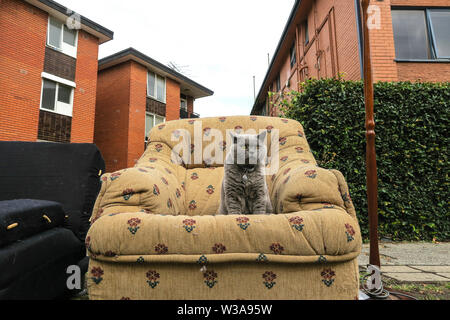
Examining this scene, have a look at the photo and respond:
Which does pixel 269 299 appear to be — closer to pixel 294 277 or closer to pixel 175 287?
pixel 294 277

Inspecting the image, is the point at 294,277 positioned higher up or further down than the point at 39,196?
further down

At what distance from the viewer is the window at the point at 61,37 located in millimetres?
7938

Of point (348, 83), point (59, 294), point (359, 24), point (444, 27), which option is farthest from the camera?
point (444, 27)

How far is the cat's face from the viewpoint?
202 cm

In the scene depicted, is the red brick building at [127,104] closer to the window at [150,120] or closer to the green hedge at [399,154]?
the window at [150,120]

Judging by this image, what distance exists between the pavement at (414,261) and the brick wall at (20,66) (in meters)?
8.71

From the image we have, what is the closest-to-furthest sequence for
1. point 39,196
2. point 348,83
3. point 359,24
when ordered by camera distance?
point 39,196 → point 348,83 → point 359,24

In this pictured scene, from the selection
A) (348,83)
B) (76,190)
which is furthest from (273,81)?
(76,190)

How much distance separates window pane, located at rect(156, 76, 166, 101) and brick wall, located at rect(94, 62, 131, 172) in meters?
1.67

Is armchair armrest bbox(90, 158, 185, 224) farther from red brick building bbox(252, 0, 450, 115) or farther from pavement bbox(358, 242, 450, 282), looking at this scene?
red brick building bbox(252, 0, 450, 115)

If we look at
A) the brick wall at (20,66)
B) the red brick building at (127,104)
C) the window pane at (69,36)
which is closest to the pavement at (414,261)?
the brick wall at (20,66)

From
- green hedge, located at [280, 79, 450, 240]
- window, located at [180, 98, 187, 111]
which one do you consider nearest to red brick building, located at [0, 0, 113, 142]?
window, located at [180, 98, 187, 111]

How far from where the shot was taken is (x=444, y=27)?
220 inches
